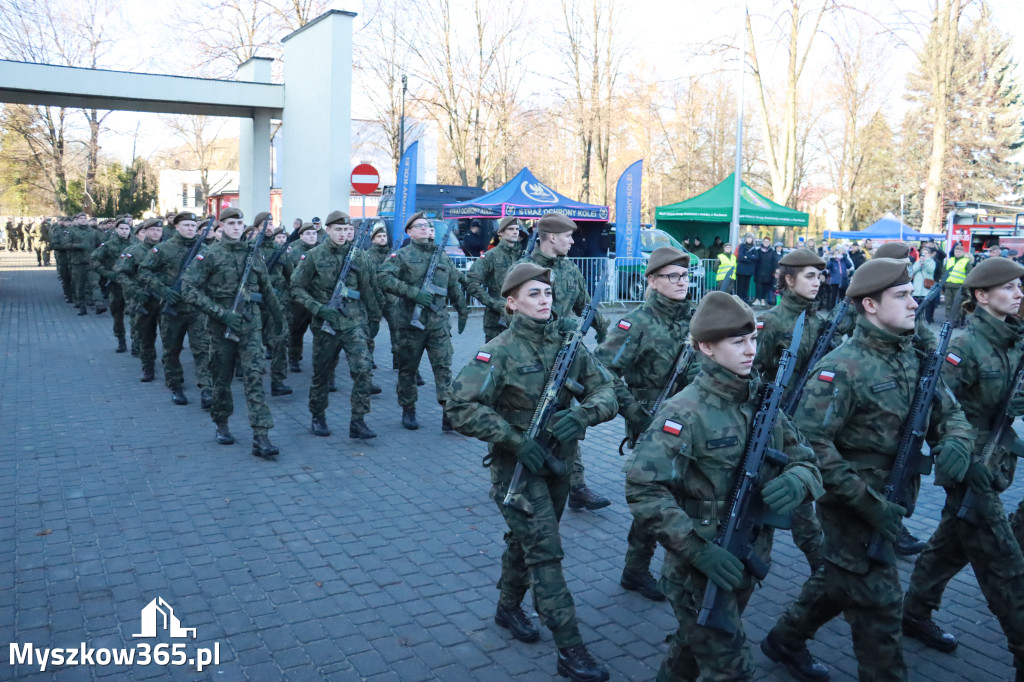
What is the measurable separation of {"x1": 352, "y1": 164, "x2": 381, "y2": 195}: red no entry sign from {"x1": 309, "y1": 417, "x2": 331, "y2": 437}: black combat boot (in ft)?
26.2

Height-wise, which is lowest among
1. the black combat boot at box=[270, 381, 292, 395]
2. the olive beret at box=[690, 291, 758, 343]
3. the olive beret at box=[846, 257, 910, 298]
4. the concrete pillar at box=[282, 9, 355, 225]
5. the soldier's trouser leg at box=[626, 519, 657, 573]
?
the black combat boot at box=[270, 381, 292, 395]

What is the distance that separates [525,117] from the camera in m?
41.5

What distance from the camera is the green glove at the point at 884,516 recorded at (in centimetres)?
375

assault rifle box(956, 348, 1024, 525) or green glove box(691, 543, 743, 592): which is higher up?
assault rifle box(956, 348, 1024, 525)

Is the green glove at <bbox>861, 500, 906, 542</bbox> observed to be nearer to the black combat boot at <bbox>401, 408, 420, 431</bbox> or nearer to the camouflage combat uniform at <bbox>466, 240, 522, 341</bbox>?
the camouflage combat uniform at <bbox>466, 240, 522, 341</bbox>

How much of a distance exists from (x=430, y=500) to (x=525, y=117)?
3638cm


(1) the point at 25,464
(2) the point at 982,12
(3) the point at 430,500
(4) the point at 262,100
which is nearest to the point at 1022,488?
(3) the point at 430,500

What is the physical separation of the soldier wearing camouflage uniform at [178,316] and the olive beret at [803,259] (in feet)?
22.8

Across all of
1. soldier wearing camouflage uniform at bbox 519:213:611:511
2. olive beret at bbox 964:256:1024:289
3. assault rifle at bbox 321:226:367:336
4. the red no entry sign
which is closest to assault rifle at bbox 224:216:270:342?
assault rifle at bbox 321:226:367:336

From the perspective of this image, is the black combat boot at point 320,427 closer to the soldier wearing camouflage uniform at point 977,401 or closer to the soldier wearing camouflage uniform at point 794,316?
the soldier wearing camouflage uniform at point 794,316

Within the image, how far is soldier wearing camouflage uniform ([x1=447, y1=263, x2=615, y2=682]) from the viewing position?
14.0 ft

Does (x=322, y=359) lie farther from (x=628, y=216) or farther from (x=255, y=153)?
(x=255, y=153)

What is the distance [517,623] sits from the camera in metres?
4.76

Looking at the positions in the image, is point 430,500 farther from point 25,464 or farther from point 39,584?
point 25,464
